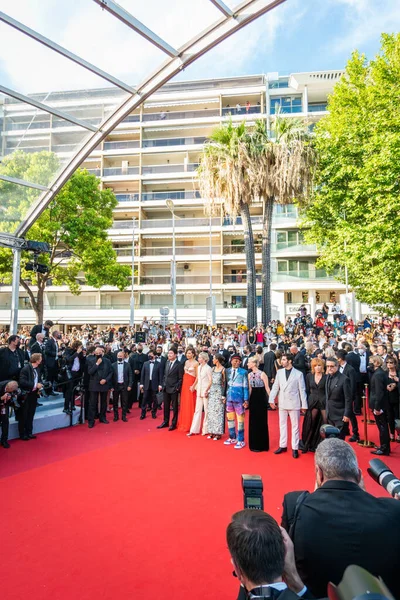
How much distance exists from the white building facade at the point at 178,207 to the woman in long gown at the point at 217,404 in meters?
28.2

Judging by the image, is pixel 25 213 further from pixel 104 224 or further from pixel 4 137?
pixel 104 224

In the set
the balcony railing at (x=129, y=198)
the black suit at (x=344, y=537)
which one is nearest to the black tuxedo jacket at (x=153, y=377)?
the black suit at (x=344, y=537)

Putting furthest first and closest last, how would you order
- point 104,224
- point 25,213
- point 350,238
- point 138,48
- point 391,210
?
1. point 104,224
2. point 350,238
3. point 391,210
4. point 25,213
5. point 138,48

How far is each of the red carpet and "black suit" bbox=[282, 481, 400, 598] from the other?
1667 mm

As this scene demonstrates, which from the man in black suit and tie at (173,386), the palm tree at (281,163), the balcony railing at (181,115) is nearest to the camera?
the man in black suit and tie at (173,386)

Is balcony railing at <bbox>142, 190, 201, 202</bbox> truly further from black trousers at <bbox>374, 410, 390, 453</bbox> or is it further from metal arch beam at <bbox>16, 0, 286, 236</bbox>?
black trousers at <bbox>374, 410, 390, 453</bbox>

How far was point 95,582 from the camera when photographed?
310cm

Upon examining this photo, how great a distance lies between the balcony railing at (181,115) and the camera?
41.5 meters

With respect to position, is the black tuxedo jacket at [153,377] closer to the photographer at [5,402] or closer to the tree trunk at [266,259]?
the photographer at [5,402]

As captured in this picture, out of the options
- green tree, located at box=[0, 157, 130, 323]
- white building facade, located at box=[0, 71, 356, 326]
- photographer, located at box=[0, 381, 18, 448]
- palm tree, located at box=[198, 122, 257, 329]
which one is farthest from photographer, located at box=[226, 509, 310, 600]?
white building facade, located at box=[0, 71, 356, 326]

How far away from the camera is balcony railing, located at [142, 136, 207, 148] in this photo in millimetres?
41312

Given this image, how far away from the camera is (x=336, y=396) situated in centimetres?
644

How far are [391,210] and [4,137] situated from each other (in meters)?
13.6

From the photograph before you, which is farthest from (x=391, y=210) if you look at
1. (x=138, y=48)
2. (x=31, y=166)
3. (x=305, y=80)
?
(x=305, y=80)
